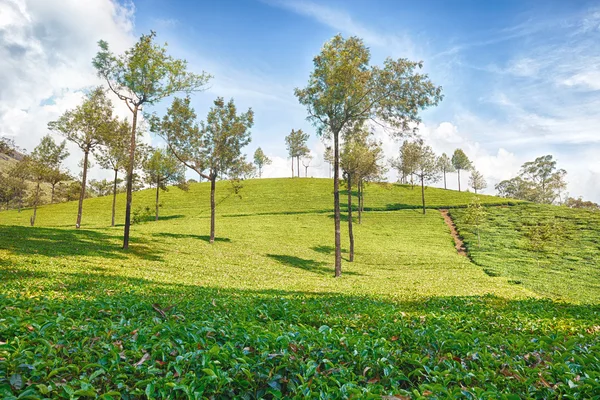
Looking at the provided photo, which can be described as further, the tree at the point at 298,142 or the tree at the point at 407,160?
the tree at the point at 298,142

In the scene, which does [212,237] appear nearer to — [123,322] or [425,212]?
[123,322]

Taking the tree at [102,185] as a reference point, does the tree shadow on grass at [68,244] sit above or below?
below

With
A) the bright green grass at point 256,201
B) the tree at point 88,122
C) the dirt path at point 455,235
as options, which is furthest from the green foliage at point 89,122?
the dirt path at point 455,235

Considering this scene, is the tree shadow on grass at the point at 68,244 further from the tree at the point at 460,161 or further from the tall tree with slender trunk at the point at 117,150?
the tree at the point at 460,161

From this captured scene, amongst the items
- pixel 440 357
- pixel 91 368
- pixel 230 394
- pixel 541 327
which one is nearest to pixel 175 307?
pixel 91 368

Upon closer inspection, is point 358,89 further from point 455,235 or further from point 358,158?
point 455,235

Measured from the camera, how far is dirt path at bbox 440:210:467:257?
171 ft

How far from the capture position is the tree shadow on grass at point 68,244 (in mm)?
24655

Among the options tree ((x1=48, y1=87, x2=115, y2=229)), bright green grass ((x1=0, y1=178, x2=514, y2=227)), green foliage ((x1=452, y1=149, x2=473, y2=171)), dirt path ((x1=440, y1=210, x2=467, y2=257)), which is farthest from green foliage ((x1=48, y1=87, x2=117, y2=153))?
green foliage ((x1=452, y1=149, x2=473, y2=171))

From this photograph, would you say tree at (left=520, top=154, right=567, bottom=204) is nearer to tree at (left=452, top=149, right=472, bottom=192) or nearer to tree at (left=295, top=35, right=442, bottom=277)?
tree at (left=452, top=149, right=472, bottom=192)

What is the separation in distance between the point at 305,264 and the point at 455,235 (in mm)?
37721

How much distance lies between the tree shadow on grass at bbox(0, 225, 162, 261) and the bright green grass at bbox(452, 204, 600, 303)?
35.8 meters

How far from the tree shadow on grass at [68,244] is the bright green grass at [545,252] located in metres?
35.8

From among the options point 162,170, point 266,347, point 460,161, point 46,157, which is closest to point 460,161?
point 460,161
